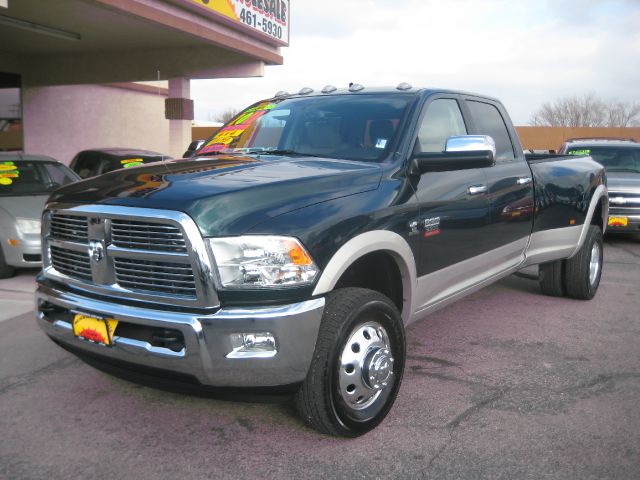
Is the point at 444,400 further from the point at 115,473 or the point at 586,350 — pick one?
the point at 115,473

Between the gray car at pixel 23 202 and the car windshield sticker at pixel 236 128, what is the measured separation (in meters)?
3.28

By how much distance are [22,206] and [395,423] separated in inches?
224

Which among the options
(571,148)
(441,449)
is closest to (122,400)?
(441,449)

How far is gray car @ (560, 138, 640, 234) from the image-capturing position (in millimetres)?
9609

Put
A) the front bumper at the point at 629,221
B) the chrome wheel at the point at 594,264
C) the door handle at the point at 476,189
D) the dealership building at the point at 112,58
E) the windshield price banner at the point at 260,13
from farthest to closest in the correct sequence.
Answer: the windshield price banner at the point at 260,13 → the dealership building at the point at 112,58 → the front bumper at the point at 629,221 → the chrome wheel at the point at 594,264 → the door handle at the point at 476,189

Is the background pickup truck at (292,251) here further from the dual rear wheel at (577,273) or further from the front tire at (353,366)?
the dual rear wheel at (577,273)

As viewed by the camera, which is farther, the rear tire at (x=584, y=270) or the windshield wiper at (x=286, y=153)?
the rear tire at (x=584, y=270)

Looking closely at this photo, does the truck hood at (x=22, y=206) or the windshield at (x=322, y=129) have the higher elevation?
the windshield at (x=322, y=129)

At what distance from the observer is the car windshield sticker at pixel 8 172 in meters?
7.88

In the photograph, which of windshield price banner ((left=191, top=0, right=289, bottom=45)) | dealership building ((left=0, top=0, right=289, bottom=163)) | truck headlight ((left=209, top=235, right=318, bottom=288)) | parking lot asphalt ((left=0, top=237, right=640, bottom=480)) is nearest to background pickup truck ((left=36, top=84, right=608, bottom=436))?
truck headlight ((left=209, top=235, right=318, bottom=288))

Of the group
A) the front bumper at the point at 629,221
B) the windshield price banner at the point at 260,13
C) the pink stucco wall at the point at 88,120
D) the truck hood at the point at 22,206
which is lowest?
the front bumper at the point at 629,221

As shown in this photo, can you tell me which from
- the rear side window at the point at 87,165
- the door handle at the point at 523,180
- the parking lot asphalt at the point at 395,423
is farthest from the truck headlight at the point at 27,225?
the door handle at the point at 523,180

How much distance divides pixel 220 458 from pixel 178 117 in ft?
42.0

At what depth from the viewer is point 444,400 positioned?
385cm
